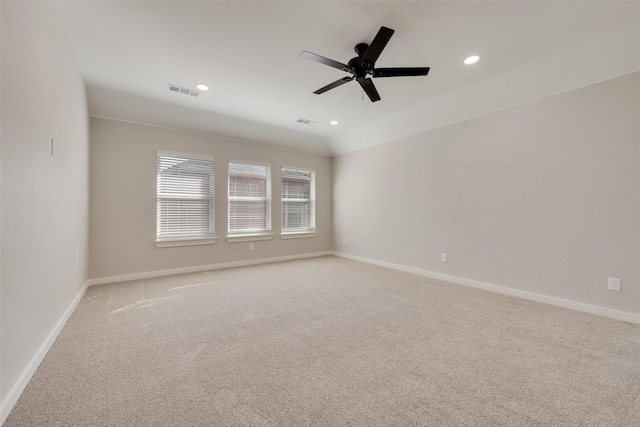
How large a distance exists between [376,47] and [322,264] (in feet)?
12.7

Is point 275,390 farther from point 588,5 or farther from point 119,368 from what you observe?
point 588,5

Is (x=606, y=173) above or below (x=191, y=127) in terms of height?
below

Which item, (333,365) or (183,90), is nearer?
(333,365)

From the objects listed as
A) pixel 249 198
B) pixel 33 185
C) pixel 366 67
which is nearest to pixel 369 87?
pixel 366 67

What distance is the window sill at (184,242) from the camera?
423cm

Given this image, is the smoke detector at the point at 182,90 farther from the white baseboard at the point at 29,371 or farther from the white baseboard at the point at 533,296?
the white baseboard at the point at 533,296

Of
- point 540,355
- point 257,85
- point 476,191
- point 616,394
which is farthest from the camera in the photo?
point 476,191

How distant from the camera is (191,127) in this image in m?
4.40

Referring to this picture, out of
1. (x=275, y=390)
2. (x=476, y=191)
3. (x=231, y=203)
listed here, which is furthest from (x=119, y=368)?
(x=476, y=191)

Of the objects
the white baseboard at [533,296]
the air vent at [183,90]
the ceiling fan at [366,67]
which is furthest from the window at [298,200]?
the ceiling fan at [366,67]

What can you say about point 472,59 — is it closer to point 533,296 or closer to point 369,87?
point 369,87

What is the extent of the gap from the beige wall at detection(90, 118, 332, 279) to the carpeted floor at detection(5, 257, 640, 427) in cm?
95

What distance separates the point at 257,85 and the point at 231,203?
2353mm

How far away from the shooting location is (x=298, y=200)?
5.91m
